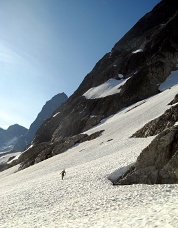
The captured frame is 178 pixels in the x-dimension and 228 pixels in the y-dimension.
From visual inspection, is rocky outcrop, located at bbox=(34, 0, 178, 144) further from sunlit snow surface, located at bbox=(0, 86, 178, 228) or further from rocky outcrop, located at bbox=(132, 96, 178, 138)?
sunlit snow surface, located at bbox=(0, 86, 178, 228)

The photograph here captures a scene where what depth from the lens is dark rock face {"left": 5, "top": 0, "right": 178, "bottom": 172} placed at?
240 ft

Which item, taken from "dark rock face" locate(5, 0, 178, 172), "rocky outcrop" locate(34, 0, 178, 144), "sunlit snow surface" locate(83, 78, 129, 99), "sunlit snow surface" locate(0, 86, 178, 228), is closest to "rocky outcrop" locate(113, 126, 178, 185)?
"sunlit snow surface" locate(0, 86, 178, 228)

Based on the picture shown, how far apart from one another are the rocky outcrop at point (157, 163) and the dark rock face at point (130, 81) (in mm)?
38248

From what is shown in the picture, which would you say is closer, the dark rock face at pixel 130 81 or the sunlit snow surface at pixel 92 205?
the sunlit snow surface at pixel 92 205

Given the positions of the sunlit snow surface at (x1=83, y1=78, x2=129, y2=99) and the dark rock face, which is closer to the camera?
Answer: the dark rock face

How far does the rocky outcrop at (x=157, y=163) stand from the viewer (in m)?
19.7

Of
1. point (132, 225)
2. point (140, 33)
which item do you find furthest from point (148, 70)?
point (132, 225)

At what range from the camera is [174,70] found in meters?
75.5

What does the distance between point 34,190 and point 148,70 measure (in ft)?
183

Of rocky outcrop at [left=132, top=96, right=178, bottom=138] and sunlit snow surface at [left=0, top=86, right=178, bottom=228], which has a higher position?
rocky outcrop at [left=132, top=96, right=178, bottom=138]

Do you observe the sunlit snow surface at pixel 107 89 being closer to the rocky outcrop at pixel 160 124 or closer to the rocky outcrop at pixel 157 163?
the rocky outcrop at pixel 160 124

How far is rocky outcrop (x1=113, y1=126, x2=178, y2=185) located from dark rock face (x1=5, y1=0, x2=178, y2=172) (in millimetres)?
38248

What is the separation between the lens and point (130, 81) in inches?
3039

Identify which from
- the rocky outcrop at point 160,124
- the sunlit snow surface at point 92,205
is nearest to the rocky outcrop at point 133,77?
the rocky outcrop at point 160,124
